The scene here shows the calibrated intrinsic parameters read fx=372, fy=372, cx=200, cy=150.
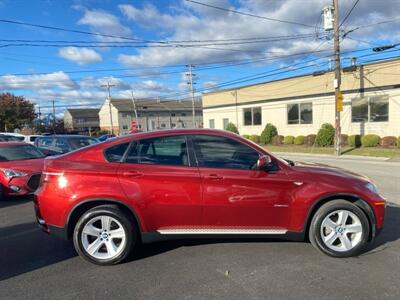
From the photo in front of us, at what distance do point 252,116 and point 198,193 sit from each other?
30.8 m

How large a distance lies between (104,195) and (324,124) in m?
23.2

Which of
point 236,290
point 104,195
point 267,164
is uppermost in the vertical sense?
point 267,164

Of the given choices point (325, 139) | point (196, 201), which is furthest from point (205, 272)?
point (325, 139)

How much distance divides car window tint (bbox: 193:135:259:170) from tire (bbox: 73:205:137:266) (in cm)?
118

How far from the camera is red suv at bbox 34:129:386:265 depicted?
175 inches

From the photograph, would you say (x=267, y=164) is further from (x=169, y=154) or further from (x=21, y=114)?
(x=21, y=114)

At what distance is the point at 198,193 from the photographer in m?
4.46

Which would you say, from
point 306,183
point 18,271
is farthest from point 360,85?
point 18,271

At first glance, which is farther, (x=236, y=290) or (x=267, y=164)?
(x=267, y=164)

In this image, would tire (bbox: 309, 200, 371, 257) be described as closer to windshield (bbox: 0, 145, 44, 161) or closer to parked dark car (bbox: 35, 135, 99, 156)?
windshield (bbox: 0, 145, 44, 161)

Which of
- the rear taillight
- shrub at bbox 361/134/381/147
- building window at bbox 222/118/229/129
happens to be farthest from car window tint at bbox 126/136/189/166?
building window at bbox 222/118/229/129

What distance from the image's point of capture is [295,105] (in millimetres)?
29672

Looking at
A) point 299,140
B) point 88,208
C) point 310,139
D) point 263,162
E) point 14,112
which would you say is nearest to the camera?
point 263,162

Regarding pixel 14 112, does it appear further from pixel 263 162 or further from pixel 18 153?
pixel 263 162
